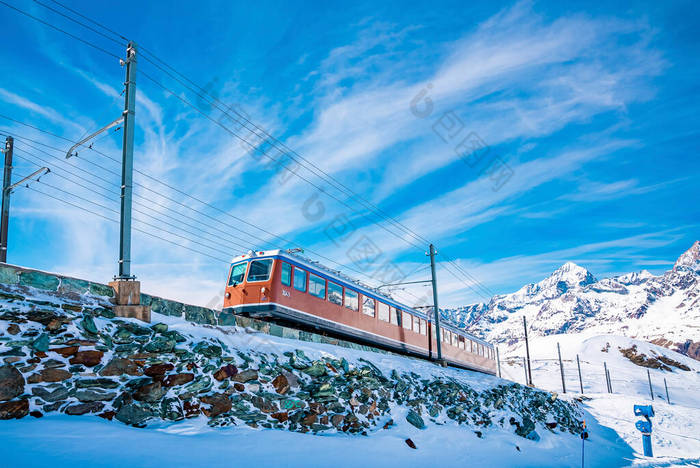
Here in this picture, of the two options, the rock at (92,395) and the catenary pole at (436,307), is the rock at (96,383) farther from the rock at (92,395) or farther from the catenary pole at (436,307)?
the catenary pole at (436,307)

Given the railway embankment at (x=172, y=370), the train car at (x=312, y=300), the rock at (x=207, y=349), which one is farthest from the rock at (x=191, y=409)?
the train car at (x=312, y=300)

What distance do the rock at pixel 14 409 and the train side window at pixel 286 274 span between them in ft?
32.4

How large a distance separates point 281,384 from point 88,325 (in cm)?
385

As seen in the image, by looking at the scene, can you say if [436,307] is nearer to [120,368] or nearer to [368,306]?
[368,306]

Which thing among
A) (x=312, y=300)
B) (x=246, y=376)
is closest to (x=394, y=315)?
(x=312, y=300)

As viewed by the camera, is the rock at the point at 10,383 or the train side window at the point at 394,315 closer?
the rock at the point at 10,383

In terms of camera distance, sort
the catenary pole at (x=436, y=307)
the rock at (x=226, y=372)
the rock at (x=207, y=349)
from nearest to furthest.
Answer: the rock at (x=226, y=372) < the rock at (x=207, y=349) < the catenary pole at (x=436, y=307)

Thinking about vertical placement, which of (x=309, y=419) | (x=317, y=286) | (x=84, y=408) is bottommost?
(x=309, y=419)

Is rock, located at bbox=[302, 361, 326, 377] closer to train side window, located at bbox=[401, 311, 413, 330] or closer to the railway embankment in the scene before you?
the railway embankment

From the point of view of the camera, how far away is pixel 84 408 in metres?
6.41

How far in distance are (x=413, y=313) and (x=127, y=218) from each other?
1912cm

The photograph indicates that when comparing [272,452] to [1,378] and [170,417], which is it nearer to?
[170,417]

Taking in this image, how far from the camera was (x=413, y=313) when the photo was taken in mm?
25703

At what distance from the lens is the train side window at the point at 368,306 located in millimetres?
20109
